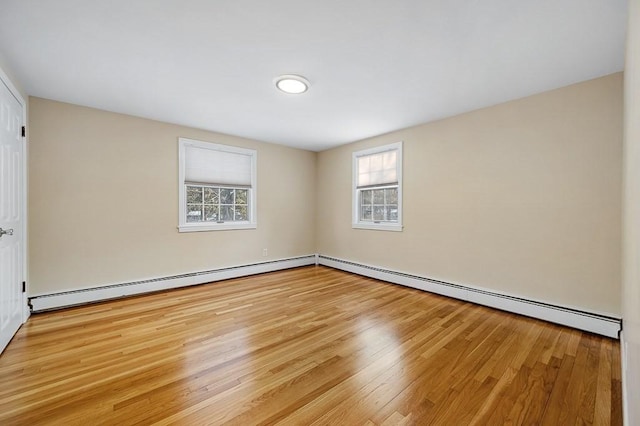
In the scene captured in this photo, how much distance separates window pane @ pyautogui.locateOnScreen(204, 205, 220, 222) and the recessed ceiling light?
8.02 feet

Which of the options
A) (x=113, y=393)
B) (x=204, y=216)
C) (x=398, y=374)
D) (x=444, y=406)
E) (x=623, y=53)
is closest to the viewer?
(x=444, y=406)

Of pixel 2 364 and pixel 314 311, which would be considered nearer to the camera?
pixel 2 364

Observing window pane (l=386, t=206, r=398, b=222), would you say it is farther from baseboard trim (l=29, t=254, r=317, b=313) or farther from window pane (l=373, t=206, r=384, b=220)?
baseboard trim (l=29, t=254, r=317, b=313)

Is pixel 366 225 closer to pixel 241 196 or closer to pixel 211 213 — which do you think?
pixel 241 196

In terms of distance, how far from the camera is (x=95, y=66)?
7.93ft

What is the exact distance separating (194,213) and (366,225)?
2.88m

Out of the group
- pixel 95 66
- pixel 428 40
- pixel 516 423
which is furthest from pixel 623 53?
pixel 95 66

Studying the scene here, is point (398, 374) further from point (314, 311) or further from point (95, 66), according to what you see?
point (95, 66)

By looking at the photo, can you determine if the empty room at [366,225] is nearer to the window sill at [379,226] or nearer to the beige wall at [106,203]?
the beige wall at [106,203]

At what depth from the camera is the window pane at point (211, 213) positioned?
441 cm

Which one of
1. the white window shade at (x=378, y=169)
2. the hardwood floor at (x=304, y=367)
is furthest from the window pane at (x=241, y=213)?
the white window shade at (x=378, y=169)

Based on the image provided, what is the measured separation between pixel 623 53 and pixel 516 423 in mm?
2884

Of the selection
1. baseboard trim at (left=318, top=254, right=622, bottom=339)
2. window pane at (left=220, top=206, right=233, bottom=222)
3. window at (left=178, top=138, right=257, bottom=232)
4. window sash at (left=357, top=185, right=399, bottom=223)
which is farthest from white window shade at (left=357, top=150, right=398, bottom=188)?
window pane at (left=220, top=206, right=233, bottom=222)

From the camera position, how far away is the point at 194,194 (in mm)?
4273
